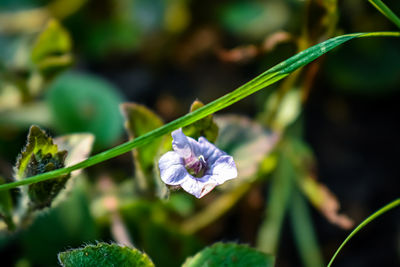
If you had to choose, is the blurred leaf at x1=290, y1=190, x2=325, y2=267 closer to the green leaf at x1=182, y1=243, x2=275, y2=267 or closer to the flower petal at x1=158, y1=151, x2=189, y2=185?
the green leaf at x1=182, y1=243, x2=275, y2=267

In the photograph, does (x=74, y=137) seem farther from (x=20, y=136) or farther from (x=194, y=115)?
(x=20, y=136)

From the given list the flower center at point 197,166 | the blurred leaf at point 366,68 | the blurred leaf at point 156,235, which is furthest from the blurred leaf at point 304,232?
the flower center at point 197,166

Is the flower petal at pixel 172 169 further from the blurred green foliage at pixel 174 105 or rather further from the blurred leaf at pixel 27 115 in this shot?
the blurred leaf at pixel 27 115

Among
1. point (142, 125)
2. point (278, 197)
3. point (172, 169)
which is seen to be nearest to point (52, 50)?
point (142, 125)

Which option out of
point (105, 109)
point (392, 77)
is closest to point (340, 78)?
point (392, 77)

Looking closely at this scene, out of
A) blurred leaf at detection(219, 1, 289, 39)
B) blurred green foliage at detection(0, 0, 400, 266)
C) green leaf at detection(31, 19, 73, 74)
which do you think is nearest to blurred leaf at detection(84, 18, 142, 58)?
blurred green foliage at detection(0, 0, 400, 266)

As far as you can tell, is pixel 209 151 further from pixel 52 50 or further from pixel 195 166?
pixel 52 50
